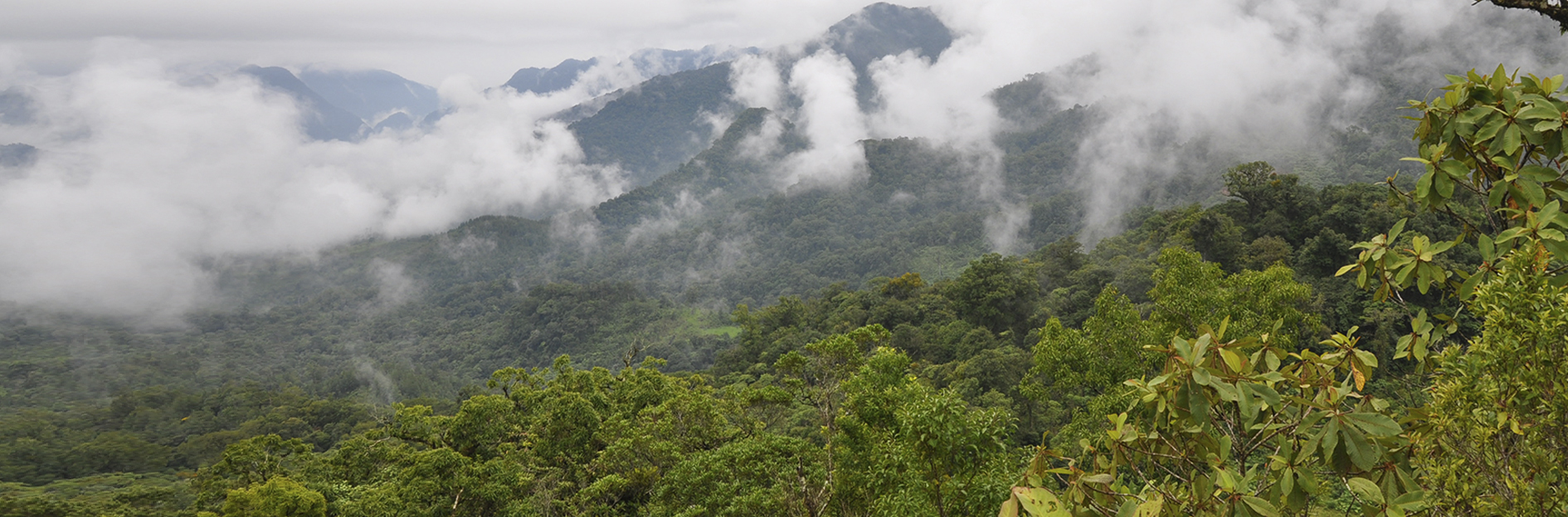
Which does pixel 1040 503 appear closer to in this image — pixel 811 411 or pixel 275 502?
pixel 275 502

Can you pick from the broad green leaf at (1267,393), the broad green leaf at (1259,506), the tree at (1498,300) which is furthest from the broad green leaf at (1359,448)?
the tree at (1498,300)

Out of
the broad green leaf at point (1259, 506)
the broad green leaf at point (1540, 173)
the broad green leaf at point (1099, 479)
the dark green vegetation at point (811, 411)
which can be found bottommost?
the dark green vegetation at point (811, 411)

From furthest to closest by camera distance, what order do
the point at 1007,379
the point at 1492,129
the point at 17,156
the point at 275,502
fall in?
the point at 17,156, the point at 1007,379, the point at 275,502, the point at 1492,129

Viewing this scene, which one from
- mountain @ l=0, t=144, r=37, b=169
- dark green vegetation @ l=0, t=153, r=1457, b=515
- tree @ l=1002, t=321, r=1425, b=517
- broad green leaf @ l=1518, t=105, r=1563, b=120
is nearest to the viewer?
tree @ l=1002, t=321, r=1425, b=517

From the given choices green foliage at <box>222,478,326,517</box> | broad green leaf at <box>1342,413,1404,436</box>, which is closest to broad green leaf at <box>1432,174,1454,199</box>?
broad green leaf at <box>1342,413,1404,436</box>

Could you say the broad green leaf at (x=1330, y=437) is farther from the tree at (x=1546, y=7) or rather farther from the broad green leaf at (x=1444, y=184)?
the tree at (x=1546, y=7)

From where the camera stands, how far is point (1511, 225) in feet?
10.0

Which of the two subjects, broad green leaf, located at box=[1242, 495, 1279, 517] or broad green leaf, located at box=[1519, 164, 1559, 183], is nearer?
broad green leaf, located at box=[1242, 495, 1279, 517]

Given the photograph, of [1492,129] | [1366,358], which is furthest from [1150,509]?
[1492,129]

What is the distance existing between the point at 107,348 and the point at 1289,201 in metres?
133

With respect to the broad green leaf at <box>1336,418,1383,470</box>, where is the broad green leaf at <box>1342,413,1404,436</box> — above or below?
above

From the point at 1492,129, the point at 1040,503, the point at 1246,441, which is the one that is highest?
the point at 1492,129

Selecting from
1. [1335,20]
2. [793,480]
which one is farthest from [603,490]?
[1335,20]

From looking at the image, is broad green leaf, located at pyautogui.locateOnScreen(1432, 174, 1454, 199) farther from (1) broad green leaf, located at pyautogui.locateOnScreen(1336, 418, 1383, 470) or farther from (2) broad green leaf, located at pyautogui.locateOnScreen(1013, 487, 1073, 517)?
(2) broad green leaf, located at pyautogui.locateOnScreen(1013, 487, 1073, 517)
